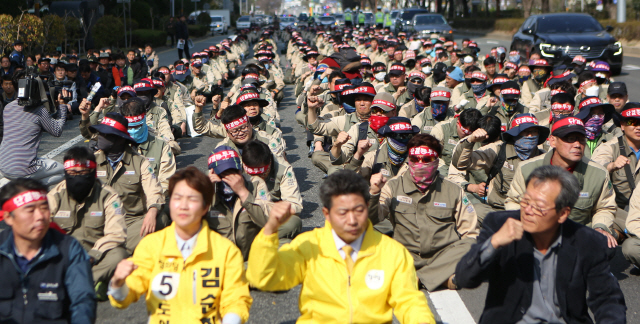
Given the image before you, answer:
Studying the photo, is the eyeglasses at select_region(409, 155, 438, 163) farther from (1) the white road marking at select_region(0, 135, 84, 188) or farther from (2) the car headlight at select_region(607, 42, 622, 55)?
(2) the car headlight at select_region(607, 42, 622, 55)

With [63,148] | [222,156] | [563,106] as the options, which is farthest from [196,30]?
[222,156]

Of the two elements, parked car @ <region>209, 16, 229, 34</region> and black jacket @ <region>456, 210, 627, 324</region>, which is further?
parked car @ <region>209, 16, 229, 34</region>

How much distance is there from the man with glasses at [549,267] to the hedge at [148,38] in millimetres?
39344

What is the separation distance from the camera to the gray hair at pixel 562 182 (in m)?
3.75

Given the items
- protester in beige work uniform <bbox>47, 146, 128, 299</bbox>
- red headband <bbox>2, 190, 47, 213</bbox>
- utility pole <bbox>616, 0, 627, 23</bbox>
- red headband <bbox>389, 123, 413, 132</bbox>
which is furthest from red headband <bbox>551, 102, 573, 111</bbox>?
→ utility pole <bbox>616, 0, 627, 23</bbox>

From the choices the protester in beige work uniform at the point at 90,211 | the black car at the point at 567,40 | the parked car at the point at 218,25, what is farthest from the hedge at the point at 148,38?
the protester in beige work uniform at the point at 90,211

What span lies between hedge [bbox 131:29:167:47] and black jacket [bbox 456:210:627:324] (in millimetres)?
39359

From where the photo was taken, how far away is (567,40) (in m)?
21.6

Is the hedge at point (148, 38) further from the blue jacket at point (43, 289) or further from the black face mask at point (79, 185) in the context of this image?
the blue jacket at point (43, 289)

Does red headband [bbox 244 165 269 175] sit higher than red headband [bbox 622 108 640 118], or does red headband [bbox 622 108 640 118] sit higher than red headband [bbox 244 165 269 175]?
red headband [bbox 622 108 640 118]

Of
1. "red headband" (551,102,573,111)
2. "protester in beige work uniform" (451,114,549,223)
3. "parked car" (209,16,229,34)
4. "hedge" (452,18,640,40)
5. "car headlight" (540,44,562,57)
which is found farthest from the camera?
"parked car" (209,16,229,34)

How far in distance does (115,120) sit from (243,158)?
134 cm

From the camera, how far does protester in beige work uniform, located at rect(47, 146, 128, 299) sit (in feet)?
18.2

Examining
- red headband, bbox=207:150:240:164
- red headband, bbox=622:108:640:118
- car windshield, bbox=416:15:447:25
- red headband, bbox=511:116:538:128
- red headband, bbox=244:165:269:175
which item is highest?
car windshield, bbox=416:15:447:25
